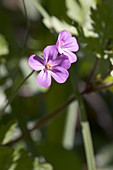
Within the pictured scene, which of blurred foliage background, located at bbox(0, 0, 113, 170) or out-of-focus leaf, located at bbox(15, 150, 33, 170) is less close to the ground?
blurred foliage background, located at bbox(0, 0, 113, 170)

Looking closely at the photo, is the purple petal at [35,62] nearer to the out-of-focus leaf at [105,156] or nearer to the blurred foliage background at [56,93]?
the blurred foliage background at [56,93]

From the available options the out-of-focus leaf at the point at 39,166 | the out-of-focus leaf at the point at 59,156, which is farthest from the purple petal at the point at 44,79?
the out-of-focus leaf at the point at 59,156

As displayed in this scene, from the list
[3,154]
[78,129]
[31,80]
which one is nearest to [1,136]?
[3,154]

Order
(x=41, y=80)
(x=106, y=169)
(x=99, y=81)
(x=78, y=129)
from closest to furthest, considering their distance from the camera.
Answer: (x=41, y=80) → (x=99, y=81) → (x=106, y=169) → (x=78, y=129)

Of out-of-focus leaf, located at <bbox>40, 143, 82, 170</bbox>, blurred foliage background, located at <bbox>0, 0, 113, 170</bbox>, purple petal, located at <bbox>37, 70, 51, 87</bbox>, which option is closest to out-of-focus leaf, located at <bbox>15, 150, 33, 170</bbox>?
blurred foliage background, located at <bbox>0, 0, 113, 170</bbox>

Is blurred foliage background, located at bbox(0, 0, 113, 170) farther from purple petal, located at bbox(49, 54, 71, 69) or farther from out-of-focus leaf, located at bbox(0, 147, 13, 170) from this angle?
purple petal, located at bbox(49, 54, 71, 69)

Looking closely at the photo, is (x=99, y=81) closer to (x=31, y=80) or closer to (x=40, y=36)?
(x=31, y=80)
